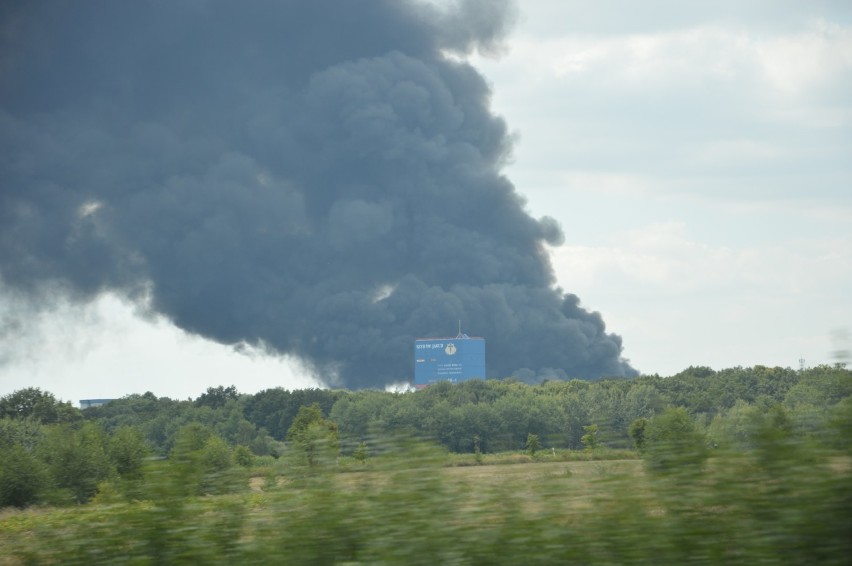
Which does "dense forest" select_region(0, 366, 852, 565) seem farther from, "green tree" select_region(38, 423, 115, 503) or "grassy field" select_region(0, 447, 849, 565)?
"green tree" select_region(38, 423, 115, 503)

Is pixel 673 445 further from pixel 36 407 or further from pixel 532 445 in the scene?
pixel 36 407

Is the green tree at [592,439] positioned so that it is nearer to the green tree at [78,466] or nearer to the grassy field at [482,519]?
the grassy field at [482,519]

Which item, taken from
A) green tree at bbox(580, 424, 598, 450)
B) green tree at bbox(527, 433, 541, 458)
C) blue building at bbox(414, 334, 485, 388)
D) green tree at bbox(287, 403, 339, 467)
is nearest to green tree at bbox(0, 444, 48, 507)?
green tree at bbox(287, 403, 339, 467)

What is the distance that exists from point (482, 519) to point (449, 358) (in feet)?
363

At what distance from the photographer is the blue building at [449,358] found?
375ft

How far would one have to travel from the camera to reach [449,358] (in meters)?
116

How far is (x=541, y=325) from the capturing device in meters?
115

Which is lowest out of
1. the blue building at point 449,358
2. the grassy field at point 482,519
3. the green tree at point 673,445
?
the grassy field at point 482,519

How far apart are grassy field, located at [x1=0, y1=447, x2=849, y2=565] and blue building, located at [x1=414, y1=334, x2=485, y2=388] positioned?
354 feet

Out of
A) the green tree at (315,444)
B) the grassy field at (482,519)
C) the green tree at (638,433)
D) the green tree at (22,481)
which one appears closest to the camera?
the grassy field at (482,519)

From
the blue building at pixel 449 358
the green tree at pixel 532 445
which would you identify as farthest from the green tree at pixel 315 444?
the blue building at pixel 449 358

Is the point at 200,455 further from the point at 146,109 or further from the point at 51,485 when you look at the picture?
the point at 146,109

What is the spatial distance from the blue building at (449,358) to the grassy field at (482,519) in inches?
4251

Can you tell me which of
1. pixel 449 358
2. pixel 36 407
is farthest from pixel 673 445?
pixel 449 358
